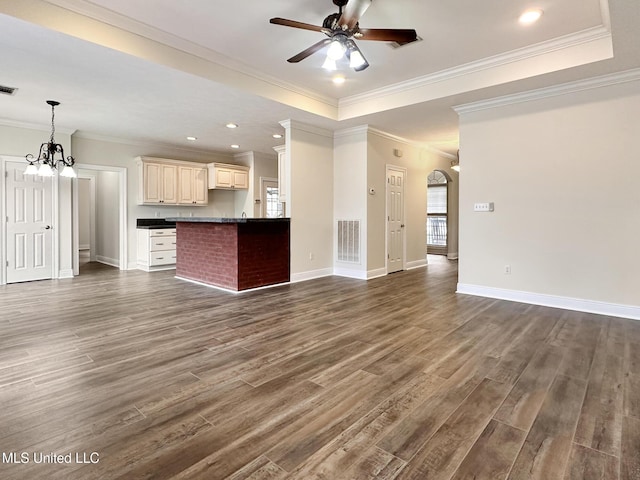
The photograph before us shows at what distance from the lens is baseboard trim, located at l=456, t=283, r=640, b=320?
12.5 ft

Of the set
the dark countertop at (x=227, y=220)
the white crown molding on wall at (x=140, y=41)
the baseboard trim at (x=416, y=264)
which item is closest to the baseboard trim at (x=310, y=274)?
the dark countertop at (x=227, y=220)

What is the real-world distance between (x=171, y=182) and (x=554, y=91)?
708cm

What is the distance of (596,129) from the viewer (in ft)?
13.0

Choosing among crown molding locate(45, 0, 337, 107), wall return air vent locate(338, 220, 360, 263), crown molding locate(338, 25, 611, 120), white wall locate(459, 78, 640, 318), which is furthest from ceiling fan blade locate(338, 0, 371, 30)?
wall return air vent locate(338, 220, 360, 263)

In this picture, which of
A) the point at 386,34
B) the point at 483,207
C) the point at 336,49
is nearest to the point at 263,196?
the point at 483,207

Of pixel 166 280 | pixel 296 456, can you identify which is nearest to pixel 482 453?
pixel 296 456

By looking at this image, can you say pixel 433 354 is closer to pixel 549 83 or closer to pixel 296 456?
pixel 296 456

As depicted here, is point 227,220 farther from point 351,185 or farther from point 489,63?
point 489,63

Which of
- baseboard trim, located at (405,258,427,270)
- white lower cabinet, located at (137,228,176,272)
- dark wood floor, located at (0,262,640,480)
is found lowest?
dark wood floor, located at (0,262,640,480)

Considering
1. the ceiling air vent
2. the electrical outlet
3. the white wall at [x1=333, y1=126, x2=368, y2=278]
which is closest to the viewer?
the ceiling air vent

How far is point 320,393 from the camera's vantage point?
7.11ft

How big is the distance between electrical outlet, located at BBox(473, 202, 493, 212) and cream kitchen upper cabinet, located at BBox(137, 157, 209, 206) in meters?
6.06

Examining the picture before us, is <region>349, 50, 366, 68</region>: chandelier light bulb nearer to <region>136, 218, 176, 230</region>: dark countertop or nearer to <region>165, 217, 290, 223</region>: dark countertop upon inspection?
<region>165, 217, 290, 223</region>: dark countertop

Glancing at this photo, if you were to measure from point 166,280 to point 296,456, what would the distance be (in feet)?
16.9
